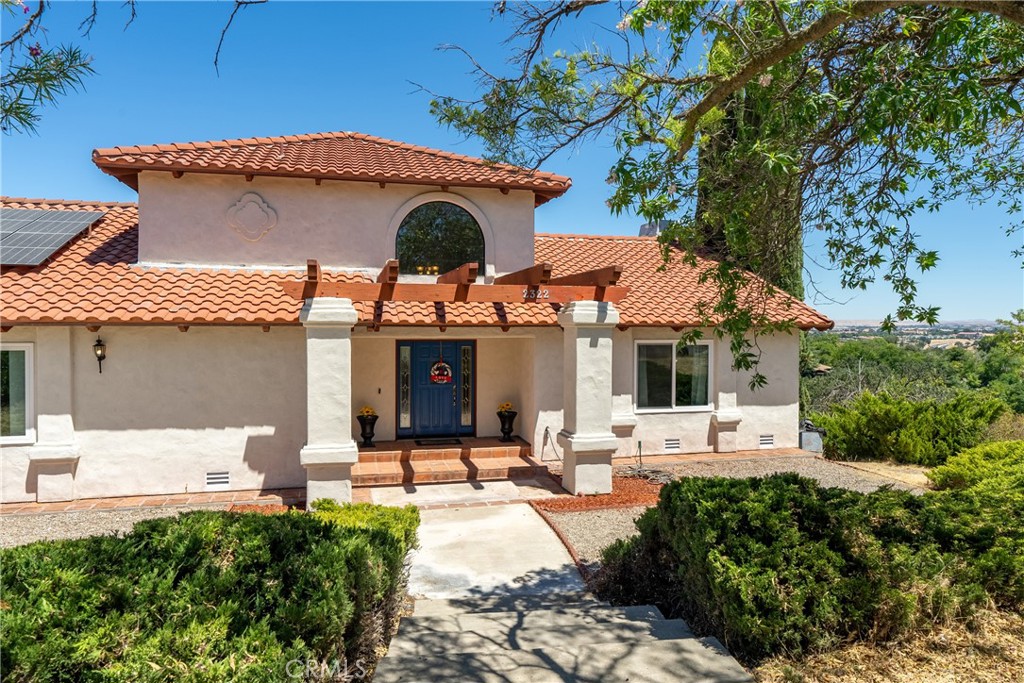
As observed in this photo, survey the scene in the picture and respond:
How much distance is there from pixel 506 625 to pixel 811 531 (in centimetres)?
306

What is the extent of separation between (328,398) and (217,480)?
3.40 meters

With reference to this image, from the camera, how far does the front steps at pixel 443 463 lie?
40.1 feet

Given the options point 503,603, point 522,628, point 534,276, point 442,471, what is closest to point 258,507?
point 442,471

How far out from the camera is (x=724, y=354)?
15.0 meters

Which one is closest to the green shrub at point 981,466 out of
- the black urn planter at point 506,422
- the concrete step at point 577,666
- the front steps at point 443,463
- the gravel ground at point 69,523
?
the front steps at point 443,463

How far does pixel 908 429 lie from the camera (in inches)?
572

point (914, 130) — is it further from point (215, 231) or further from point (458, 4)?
point (215, 231)

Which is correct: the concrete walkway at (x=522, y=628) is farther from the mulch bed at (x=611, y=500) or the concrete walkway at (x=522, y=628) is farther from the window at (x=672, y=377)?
the window at (x=672, y=377)

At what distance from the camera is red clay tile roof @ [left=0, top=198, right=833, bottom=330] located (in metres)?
10.8

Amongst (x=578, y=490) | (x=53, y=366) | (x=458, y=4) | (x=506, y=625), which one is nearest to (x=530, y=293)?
(x=578, y=490)

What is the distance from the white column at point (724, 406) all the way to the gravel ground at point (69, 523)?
447 inches

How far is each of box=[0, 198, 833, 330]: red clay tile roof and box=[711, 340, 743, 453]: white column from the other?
1607 millimetres

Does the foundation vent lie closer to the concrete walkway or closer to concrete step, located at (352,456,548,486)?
concrete step, located at (352,456,548,486)

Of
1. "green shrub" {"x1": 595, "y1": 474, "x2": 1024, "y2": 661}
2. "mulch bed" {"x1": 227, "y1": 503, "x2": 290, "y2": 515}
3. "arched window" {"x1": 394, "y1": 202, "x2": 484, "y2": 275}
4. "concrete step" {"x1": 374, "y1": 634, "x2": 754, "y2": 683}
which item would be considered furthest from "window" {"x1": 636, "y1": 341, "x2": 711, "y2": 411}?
"concrete step" {"x1": 374, "y1": 634, "x2": 754, "y2": 683}
